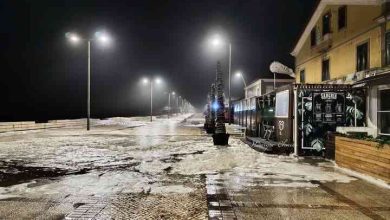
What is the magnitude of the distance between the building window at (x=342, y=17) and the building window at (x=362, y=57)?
7.76ft

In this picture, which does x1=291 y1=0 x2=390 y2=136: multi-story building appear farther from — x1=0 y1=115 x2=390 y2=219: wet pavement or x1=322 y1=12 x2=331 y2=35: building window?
x1=0 y1=115 x2=390 y2=219: wet pavement

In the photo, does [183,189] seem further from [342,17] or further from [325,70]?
[325,70]

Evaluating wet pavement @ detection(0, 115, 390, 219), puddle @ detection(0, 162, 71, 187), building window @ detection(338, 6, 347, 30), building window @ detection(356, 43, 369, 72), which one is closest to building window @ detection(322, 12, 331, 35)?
building window @ detection(338, 6, 347, 30)

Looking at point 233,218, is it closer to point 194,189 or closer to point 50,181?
point 194,189

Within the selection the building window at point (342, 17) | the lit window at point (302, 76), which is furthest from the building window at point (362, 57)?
the lit window at point (302, 76)

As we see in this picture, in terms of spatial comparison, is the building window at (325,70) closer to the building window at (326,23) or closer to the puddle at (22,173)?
the building window at (326,23)

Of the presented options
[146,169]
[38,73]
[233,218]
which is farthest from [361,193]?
[38,73]

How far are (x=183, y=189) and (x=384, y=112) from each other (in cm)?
909

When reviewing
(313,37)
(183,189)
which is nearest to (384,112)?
(183,189)

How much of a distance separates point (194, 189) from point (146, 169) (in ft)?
10.2

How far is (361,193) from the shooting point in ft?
27.2

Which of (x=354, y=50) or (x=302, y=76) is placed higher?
(x=354, y=50)

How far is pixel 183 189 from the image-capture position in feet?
28.2

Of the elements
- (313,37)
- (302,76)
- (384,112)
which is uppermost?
(313,37)
